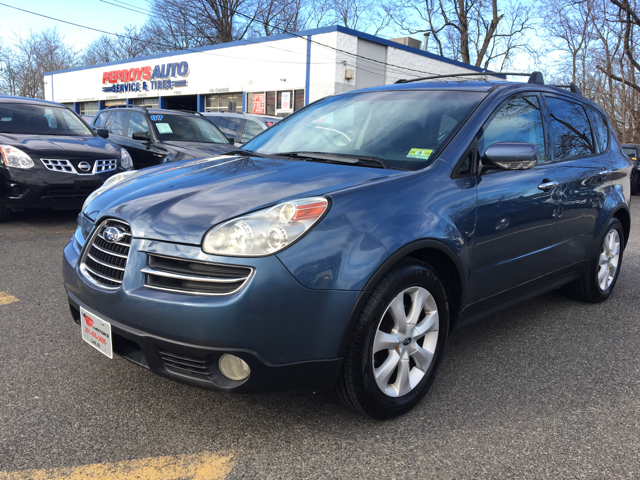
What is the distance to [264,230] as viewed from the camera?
2135mm

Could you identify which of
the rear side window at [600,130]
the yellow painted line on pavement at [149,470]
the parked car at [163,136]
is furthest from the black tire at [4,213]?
the rear side window at [600,130]

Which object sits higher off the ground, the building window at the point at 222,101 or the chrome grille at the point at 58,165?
the building window at the point at 222,101

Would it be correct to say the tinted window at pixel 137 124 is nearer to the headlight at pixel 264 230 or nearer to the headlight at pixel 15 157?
the headlight at pixel 15 157

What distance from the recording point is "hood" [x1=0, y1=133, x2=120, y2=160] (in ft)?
21.5

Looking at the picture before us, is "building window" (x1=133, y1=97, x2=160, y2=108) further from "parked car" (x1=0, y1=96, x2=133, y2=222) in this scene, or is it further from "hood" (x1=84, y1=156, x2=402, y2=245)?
"hood" (x1=84, y1=156, x2=402, y2=245)

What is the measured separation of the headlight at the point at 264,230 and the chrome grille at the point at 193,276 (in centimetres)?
7

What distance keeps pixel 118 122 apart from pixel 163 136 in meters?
1.71

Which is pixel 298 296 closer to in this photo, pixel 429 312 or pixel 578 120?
pixel 429 312

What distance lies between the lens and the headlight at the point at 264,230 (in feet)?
6.85

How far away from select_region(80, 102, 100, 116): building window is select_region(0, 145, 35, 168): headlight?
33242 mm

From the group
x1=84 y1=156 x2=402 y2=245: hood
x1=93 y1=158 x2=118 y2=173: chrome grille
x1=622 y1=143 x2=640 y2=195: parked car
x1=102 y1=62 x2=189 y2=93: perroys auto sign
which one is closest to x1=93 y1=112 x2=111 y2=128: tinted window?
x1=93 y1=158 x2=118 y2=173: chrome grille

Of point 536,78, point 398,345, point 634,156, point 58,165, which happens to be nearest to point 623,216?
point 536,78

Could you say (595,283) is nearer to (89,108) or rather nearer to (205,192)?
(205,192)

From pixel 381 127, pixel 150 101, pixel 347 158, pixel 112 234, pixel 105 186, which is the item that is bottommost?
pixel 112 234
